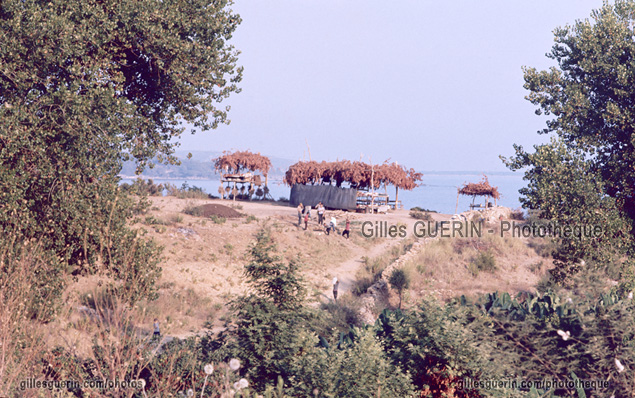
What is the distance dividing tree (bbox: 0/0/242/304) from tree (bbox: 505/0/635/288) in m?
9.55

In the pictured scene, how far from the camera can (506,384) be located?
21.1 feet

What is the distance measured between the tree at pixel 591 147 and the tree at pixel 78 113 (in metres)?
9.55

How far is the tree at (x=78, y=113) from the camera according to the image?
32.0ft

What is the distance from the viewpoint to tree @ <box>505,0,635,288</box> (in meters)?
13.2

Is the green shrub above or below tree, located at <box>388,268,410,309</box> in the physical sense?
above

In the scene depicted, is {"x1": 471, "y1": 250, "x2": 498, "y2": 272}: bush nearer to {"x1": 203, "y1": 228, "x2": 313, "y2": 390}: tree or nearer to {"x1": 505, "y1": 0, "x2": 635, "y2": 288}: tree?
{"x1": 505, "y1": 0, "x2": 635, "y2": 288}: tree

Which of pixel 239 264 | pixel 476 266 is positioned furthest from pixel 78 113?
pixel 476 266

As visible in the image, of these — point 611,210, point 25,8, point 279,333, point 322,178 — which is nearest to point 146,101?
point 25,8

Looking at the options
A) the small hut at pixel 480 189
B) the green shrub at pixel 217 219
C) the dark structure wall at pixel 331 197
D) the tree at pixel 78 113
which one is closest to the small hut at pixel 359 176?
the dark structure wall at pixel 331 197

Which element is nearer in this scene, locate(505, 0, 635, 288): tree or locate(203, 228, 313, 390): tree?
locate(203, 228, 313, 390): tree

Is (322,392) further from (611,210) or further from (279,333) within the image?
(611,210)

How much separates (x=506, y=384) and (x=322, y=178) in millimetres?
40014

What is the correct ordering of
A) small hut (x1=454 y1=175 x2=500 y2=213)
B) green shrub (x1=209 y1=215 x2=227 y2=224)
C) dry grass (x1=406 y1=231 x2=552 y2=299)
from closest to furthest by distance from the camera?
1. dry grass (x1=406 y1=231 x2=552 y2=299)
2. green shrub (x1=209 y1=215 x2=227 y2=224)
3. small hut (x1=454 y1=175 x2=500 y2=213)

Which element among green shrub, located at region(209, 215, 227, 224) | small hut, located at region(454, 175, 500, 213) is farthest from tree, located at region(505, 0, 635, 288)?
small hut, located at region(454, 175, 500, 213)
